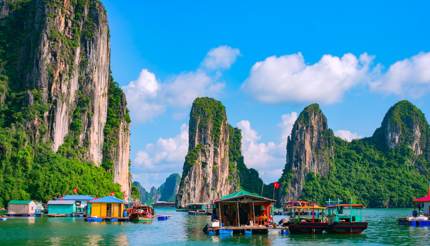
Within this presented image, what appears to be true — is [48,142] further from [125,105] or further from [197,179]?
[197,179]

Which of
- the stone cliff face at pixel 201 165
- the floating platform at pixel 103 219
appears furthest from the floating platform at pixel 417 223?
the stone cliff face at pixel 201 165

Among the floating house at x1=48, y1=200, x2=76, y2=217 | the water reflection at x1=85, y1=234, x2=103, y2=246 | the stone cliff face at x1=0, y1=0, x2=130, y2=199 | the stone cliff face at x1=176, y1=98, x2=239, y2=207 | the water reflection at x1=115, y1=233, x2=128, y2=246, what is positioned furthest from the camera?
the stone cliff face at x1=176, y1=98, x2=239, y2=207

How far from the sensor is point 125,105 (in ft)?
492

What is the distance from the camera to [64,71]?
121 meters

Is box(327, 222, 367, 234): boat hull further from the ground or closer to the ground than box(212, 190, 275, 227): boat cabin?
closer to the ground

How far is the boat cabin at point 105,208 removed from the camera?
77.2 meters

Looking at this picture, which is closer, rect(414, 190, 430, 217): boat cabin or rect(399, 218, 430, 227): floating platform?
rect(399, 218, 430, 227): floating platform

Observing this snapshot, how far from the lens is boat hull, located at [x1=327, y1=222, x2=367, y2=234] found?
5341 cm

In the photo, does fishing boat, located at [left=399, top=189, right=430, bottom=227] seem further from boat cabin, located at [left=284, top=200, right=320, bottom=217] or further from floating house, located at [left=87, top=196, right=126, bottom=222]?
floating house, located at [left=87, top=196, right=126, bottom=222]

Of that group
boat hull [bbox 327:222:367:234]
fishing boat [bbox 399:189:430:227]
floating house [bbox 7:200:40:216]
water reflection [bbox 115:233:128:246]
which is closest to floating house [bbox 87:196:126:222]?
floating house [bbox 7:200:40:216]

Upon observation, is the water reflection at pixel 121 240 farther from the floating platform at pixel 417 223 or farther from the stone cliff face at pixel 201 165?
the stone cliff face at pixel 201 165

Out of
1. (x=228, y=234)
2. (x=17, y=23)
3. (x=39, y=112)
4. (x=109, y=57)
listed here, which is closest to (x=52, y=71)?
(x=39, y=112)

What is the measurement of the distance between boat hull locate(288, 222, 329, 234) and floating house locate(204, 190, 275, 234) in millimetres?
2476

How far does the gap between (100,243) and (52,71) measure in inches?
3151
